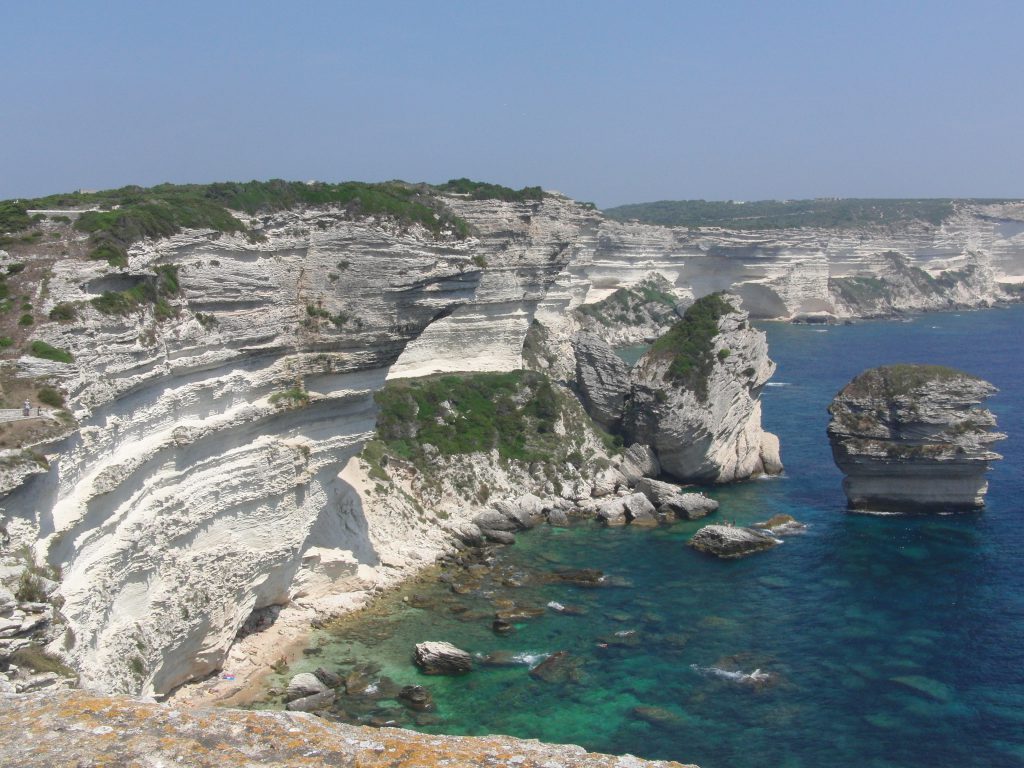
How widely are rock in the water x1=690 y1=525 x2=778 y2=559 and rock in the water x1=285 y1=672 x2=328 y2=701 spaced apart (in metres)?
17.1

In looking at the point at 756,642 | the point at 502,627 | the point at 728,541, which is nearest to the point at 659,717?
the point at 756,642

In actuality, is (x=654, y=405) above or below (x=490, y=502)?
above

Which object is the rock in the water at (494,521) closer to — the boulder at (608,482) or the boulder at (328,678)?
the boulder at (608,482)

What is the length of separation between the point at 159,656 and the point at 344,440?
9.85m

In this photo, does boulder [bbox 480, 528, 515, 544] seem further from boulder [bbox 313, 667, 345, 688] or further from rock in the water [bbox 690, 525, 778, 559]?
boulder [bbox 313, 667, 345, 688]

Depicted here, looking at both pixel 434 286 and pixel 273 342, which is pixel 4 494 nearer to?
pixel 273 342

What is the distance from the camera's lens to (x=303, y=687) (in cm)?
2395

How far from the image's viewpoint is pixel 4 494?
49.5 feet

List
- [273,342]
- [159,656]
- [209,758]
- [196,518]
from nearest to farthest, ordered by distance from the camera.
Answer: [209,758] → [159,656] → [196,518] → [273,342]

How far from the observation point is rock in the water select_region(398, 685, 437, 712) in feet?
77.4

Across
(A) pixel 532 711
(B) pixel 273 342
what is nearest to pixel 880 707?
(A) pixel 532 711

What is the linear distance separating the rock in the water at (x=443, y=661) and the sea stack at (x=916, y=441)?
22.3 metres

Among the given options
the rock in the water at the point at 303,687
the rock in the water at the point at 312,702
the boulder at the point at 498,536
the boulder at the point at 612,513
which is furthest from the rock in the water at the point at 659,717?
the boulder at the point at 612,513

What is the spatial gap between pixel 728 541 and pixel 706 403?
11.4 meters
